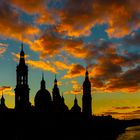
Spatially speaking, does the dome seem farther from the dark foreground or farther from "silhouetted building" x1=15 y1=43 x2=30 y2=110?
"silhouetted building" x1=15 y1=43 x2=30 y2=110

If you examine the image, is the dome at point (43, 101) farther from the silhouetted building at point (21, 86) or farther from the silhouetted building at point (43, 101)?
the silhouetted building at point (21, 86)

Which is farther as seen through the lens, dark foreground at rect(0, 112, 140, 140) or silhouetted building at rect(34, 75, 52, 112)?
silhouetted building at rect(34, 75, 52, 112)

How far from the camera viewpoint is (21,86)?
4788 inches

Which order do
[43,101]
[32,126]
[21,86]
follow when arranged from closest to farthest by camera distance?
[21,86] < [32,126] < [43,101]

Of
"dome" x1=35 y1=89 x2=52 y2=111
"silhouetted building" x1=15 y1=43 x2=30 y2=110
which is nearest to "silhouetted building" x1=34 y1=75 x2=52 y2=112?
"dome" x1=35 y1=89 x2=52 y2=111

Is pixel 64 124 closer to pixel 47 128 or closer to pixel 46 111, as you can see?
pixel 46 111

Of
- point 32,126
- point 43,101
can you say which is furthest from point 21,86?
point 43,101

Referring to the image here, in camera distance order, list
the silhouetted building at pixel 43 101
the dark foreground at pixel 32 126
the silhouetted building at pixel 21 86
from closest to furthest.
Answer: the dark foreground at pixel 32 126 < the silhouetted building at pixel 21 86 < the silhouetted building at pixel 43 101

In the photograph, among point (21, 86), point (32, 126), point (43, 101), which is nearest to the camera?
point (21, 86)

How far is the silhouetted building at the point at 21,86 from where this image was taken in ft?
398

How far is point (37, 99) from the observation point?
15725 centimetres

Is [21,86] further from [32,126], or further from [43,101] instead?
[43,101]

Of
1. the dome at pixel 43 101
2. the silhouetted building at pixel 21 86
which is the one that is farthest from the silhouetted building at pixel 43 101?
the silhouetted building at pixel 21 86

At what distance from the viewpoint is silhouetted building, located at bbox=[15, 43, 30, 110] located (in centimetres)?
12134
